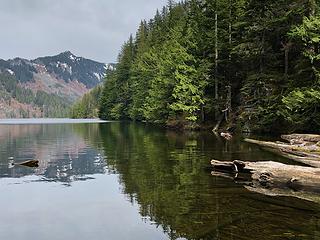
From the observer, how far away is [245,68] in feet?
156

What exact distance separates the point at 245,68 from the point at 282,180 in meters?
34.1

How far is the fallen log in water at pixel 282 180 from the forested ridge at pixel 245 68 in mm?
13445

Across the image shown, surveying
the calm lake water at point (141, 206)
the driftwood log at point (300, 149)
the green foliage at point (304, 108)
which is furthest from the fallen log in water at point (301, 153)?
the green foliage at point (304, 108)

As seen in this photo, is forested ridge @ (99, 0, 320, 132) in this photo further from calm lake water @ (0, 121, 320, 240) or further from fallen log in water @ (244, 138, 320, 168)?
calm lake water @ (0, 121, 320, 240)

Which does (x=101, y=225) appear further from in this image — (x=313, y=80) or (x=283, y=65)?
(x=283, y=65)

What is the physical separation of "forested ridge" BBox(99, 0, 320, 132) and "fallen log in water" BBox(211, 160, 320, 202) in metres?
13.4

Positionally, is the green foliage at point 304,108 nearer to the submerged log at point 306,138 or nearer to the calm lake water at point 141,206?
the submerged log at point 306,138

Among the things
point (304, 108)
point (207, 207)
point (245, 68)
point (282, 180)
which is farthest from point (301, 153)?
point (245, 68)

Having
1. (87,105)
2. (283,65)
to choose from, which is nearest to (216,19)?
(283,65)

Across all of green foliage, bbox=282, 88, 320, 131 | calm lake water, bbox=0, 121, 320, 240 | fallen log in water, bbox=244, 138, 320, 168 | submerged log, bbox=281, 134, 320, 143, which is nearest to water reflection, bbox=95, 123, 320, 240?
calm lake water, bbox=0, 121, 320, 240

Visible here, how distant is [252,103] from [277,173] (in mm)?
27354

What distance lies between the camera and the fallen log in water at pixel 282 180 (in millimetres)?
13953

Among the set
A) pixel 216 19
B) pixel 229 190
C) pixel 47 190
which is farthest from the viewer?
pixel 216 19

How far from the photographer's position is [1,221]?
37.6 ft
